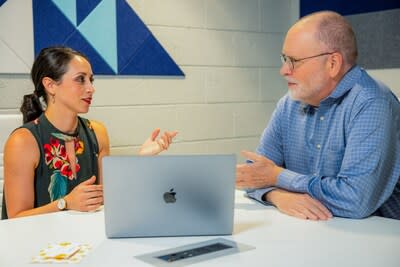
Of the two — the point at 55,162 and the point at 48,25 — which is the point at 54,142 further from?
the point at 48,25

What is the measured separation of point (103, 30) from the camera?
116 inches

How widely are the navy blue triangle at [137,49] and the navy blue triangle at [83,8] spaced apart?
152 millimetres

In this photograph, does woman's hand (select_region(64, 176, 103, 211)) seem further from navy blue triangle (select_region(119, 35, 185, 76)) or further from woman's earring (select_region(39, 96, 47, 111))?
navy blue triangle (select_region(119, 35, 185, 76))

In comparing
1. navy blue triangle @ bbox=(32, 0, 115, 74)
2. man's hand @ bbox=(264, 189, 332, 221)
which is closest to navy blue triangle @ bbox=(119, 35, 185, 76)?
navy blue triangle @ bbox=(32, 0, 115, 74)

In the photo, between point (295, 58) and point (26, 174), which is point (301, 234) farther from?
point (26, 174)

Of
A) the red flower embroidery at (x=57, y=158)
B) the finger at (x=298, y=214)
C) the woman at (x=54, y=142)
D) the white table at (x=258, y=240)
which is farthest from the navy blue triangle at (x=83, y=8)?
the finger at (x=298, y=214)

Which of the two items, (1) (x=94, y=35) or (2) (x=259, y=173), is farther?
(1) (x=94, y=35)

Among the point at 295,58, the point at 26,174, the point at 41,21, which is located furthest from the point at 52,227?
→ the point at 41,21

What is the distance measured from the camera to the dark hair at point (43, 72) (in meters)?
2.36

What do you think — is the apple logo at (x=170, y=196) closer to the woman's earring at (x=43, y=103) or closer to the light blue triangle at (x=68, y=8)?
the woman's earring at (x=43, y=103)

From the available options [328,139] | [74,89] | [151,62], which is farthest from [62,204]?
[151,62]

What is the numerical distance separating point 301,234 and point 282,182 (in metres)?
0.36

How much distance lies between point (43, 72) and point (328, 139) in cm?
132

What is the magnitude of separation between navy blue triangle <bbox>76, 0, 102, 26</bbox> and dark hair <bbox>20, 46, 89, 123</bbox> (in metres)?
A: 0.51
